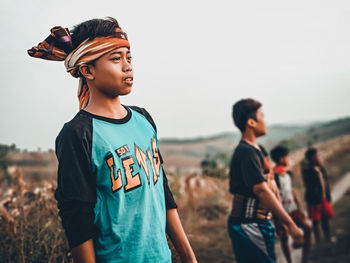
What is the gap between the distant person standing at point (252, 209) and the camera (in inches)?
114

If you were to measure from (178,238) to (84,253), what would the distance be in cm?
50

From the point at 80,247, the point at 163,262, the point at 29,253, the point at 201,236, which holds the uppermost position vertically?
the point at 80,247

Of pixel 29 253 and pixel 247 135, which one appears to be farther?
pixel 247 135

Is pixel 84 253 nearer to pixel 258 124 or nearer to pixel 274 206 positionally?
pixel 274 206

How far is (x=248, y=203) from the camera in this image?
3018mm

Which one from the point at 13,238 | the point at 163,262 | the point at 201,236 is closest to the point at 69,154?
the point at 163,262

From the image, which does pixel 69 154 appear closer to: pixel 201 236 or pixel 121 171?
pixel 121 171

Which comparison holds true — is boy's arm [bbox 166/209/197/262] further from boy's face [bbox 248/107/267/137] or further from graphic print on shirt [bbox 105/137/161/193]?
boy's face [bbox 248/107/267/137]

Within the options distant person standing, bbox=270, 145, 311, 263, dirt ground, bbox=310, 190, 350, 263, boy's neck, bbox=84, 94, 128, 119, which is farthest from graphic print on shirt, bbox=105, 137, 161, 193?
dirt ground, bbox=310, 190, 350, 263

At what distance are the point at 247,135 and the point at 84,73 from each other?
1.89m

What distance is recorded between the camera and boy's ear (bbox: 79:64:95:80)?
165 cm

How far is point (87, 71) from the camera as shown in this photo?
1664 millimetres

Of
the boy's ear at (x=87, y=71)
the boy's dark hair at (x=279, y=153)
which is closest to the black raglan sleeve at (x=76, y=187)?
the boy's ear at (x=87, y=71)

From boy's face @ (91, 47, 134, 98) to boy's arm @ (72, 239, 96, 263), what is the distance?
63 cm
